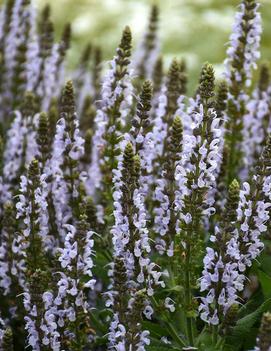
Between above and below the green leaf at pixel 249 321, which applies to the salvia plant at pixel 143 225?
above

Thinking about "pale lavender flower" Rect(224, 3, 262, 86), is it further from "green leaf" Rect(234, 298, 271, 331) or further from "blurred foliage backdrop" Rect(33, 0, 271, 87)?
"blurred foliage backdrop" Rect(33, 0, 271, 87)

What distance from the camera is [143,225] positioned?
3299 millimetres

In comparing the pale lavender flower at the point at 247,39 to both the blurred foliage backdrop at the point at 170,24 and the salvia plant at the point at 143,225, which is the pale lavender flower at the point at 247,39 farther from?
the blurred foliage backdrop at the point at 170,24

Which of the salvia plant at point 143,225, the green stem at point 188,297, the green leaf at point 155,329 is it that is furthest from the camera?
the green leaf at point 155,329

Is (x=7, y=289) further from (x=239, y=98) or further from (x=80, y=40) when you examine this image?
(x=80, y=40)

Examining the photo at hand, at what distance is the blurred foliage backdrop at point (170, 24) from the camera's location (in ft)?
42.0

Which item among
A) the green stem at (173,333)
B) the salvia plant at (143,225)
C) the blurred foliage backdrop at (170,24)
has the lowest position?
the green stem at (173,333)

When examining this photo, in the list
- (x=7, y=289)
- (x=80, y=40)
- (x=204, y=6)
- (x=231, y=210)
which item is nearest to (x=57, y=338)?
(x=7, y=289)

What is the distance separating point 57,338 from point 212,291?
2.77 ft

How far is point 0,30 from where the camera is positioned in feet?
21.2

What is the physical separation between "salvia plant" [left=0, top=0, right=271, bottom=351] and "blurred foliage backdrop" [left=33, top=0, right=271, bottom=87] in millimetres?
7302

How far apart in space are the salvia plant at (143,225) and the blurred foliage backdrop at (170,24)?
7302mm

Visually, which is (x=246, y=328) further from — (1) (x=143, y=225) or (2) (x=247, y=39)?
(2) (x=247, y=39)

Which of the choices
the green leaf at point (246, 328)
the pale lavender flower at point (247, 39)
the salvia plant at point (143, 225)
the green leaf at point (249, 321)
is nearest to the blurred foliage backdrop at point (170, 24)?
the pale lavender flower at point (247, 39)
